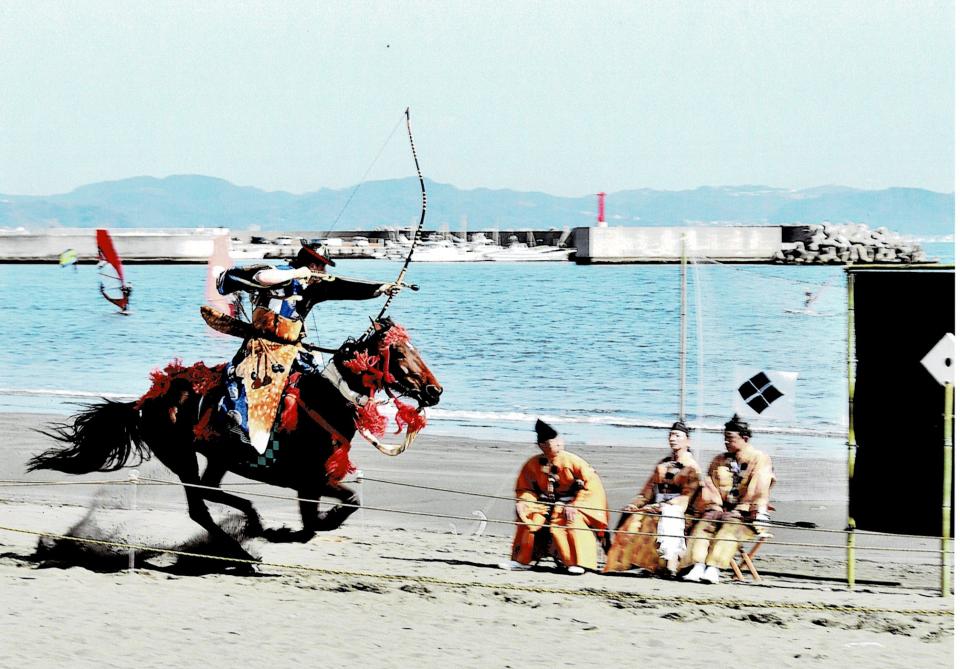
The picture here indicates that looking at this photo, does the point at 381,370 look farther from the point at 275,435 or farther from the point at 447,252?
the point at 447,252

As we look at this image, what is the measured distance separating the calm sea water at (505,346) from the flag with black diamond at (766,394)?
7.26 meters

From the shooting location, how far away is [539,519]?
837 cm

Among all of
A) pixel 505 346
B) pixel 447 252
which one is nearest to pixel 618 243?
pixel 505 346

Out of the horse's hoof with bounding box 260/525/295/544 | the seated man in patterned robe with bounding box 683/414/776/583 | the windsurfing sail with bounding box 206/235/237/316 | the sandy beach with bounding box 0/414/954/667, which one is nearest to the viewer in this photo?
the sandy beach with bounding box 0/414/954/667

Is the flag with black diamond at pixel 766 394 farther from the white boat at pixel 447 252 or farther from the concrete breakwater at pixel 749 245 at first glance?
the concrete breakwater at pixel 749 245

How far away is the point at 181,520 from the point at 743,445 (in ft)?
14.7

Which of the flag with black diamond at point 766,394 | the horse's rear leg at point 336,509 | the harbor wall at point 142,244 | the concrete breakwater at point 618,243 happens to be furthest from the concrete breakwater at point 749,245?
the horse's rear leg at point 336,509

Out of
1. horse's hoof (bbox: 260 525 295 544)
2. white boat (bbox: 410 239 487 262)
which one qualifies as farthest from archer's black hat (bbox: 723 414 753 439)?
white boat (bbox: 410 239 487 262)

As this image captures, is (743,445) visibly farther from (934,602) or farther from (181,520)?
(181,520)

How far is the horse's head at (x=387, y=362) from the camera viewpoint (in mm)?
8102

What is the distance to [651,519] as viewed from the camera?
8219 mm

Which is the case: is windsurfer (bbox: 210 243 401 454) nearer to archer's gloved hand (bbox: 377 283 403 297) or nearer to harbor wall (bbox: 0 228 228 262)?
archer's gloved hand (bbox: 377 283 403 297)

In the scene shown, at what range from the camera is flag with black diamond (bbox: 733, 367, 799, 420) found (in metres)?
8.09

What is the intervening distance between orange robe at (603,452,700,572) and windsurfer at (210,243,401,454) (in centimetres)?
203
